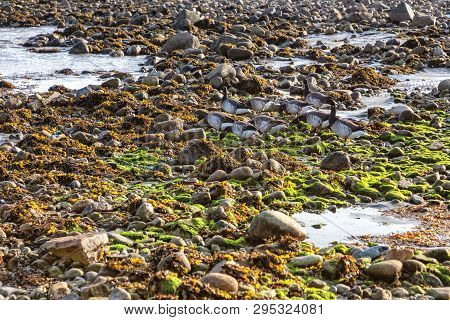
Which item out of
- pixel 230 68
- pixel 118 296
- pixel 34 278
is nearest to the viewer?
pixel 118 296

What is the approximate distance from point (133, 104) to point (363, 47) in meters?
9.55

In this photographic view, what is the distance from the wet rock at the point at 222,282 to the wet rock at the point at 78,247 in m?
1.15

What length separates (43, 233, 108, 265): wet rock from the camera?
580 centimetres

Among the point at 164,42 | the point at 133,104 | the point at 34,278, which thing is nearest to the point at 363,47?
the point at 164,42

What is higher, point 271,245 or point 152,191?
point 271,245

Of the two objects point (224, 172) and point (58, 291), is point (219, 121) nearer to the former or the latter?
point (224, 172)

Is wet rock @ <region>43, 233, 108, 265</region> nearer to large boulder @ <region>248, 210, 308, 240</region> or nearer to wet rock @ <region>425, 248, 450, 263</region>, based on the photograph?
large boulder @ <region>248, 210, 308, 240</region>

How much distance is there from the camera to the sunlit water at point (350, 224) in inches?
267

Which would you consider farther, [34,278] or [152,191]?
[152,191]

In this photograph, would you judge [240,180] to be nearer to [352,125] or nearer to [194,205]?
[194,205]

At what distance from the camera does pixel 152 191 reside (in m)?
8.12

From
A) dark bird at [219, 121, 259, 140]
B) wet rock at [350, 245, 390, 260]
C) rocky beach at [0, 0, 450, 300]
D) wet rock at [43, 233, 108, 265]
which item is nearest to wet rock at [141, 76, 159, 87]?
rocky beach at [0, 0, 450, 300]

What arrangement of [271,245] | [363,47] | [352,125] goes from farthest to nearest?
[363,47], [352,125], [271,245]

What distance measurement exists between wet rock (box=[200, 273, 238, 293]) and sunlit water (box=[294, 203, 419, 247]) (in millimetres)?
1576
